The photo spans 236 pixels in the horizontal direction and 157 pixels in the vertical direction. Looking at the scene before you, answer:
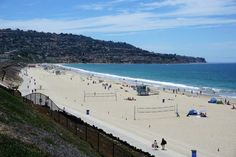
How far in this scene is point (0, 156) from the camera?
956cm

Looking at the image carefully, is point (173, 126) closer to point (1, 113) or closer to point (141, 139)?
point (141, 139)

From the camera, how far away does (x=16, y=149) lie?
10.5 m

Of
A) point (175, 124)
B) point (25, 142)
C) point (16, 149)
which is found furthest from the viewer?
point (175, 124)

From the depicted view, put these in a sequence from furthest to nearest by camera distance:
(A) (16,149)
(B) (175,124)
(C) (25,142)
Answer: (B) (175,124) → (C) (25,142) → (A) (16,149)

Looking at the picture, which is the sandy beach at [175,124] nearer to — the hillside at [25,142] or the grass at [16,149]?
the hillside at [25,142]

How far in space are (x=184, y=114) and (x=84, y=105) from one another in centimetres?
1210

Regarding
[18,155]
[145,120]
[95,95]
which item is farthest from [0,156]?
[95,95]

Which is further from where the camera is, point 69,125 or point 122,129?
point 122,129

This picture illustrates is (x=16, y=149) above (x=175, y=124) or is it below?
above

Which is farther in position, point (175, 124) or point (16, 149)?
point (175, 124)

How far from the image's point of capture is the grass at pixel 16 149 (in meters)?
10.1

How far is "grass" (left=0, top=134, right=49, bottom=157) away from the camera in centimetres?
1006

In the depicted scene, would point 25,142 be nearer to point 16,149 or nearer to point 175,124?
point 16,149

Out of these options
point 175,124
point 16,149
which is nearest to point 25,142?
point 16,149
